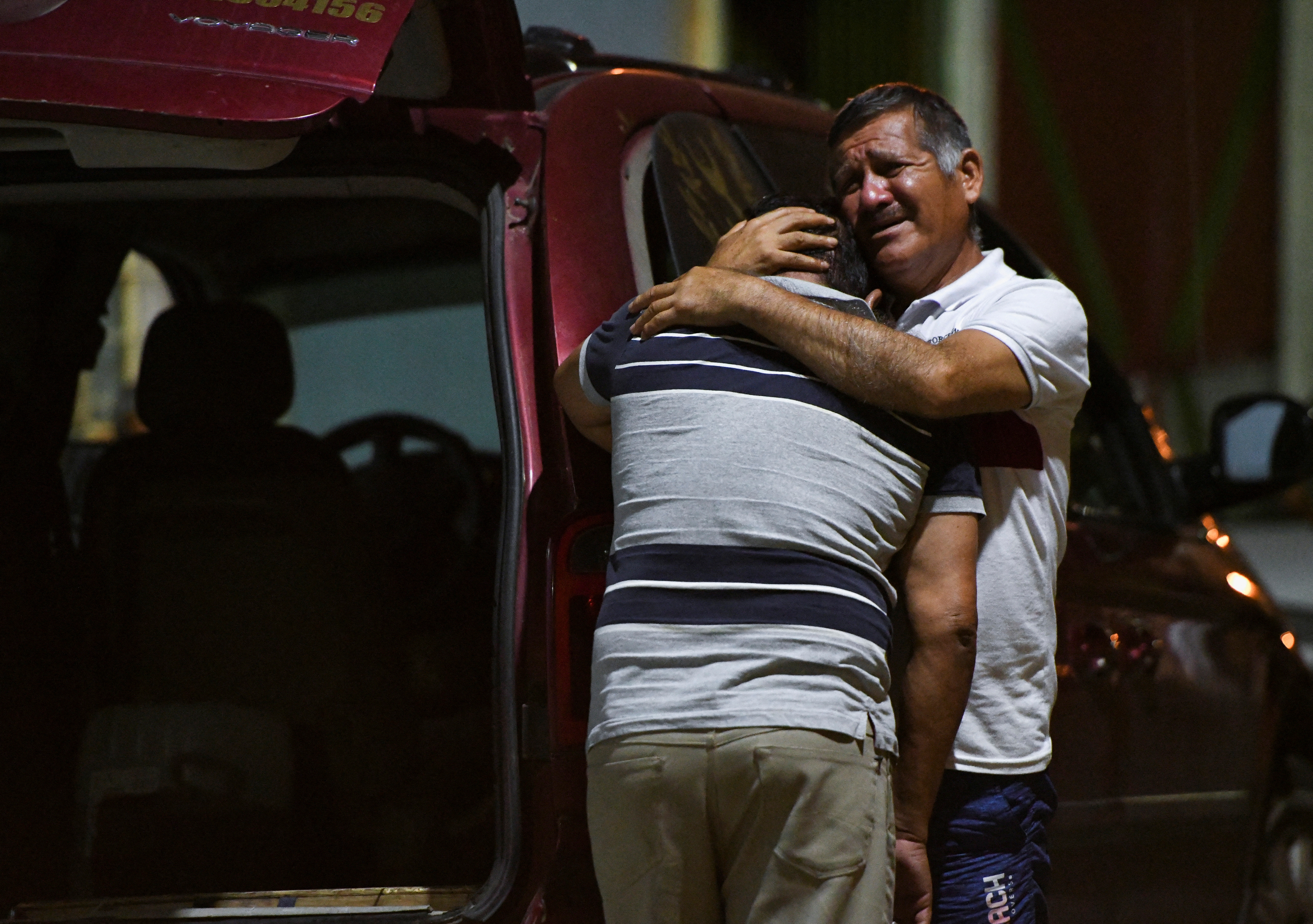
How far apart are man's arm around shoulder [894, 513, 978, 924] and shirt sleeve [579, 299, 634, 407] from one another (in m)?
0.44

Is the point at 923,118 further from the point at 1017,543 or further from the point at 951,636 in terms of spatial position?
the point at 951,636

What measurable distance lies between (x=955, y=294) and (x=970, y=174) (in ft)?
0.74

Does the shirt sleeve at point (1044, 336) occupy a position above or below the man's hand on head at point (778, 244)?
below

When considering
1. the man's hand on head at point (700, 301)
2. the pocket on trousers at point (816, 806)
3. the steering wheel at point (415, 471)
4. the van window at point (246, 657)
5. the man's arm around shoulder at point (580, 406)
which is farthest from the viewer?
the steering wheel at point (415, 471)

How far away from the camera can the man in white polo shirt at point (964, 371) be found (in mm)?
1723

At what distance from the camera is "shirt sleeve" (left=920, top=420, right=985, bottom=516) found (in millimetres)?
1812

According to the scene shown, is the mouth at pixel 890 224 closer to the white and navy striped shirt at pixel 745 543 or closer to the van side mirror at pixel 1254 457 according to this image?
the white and navy striped shirt at pixel 745 543

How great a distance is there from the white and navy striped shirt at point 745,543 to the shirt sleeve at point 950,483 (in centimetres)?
5

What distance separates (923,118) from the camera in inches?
81.5

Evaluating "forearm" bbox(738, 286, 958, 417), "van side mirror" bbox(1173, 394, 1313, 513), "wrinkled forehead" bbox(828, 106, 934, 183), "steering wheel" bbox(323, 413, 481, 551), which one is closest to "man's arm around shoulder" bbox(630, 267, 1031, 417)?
"forearm" bbox(738, 286, 958, 417)

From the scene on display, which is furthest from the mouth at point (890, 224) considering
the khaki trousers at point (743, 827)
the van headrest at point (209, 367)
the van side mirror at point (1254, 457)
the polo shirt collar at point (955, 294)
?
the van headrest at point (209, 367)

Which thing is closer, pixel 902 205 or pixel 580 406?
pixel 580 406

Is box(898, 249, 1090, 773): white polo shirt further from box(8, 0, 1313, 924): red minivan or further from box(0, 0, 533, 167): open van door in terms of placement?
box(0, 0, 533, 167): open van door

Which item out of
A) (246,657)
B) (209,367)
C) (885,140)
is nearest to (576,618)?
(885,140)
